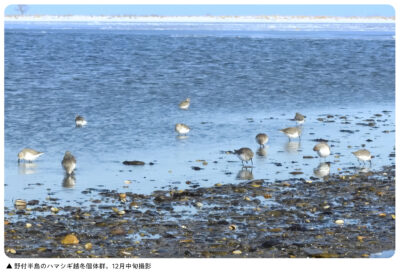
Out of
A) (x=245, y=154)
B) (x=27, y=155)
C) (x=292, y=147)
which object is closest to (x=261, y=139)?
(x=292, y=147)

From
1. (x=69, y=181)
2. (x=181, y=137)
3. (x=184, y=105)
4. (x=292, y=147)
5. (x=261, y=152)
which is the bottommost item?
(x=69, y=181)

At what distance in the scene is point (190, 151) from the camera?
1808cm

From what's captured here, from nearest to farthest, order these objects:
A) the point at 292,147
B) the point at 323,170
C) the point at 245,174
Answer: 1. the point at 245,174
2. the point at 323,170
3. the point at 292,147

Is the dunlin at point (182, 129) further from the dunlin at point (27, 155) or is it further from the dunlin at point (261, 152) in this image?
the dunlin at point (27, 155)

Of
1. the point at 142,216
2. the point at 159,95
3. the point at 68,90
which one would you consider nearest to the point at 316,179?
the point at 142,216

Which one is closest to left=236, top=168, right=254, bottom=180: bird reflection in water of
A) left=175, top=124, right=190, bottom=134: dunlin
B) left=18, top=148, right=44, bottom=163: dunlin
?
left=18, top=148, right=44, bottom=163: dunlin

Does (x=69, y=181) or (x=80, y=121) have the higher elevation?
(x=80, y=121)

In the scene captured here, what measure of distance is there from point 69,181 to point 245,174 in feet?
11.6

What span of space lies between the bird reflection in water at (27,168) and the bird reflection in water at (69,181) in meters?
1.07

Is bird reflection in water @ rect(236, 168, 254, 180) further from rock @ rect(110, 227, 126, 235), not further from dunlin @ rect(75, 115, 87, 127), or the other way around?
dunlin @ rect(75, 115, 87, 127)

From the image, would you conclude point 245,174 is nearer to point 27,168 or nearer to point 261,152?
point 261,152

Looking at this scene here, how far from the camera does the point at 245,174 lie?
15344 millimetres

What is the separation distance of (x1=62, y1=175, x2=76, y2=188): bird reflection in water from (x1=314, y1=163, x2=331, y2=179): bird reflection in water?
4.83 m
